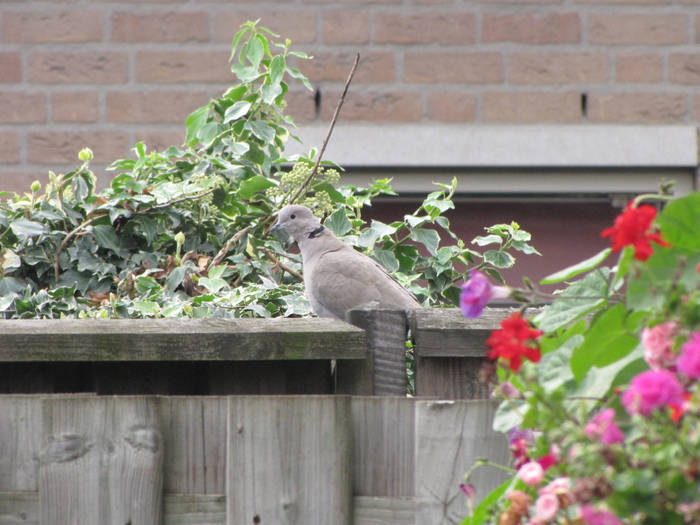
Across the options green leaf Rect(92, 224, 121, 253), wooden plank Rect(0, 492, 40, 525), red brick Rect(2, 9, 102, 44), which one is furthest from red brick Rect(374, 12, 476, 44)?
wooden plank Rect(0, 492, 40, 525)

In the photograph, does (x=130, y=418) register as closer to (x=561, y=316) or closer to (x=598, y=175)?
(x=561, y=316)

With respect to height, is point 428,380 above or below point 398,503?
above

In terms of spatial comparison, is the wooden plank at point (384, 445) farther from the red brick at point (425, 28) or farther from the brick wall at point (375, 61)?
the red brick at point (425, 28)

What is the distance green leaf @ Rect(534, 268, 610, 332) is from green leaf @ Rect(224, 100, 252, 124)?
1.73m

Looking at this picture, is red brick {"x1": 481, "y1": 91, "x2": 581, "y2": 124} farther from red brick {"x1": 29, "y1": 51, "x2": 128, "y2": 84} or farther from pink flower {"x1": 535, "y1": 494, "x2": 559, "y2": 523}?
pink flower {"x1": 535, "y1": 494, "x2": 559, "y2": 523}

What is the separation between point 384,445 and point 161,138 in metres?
2.84

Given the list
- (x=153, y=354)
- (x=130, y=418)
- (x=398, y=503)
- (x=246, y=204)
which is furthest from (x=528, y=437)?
(x=246, y=204)

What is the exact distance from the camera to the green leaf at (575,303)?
4.07ft

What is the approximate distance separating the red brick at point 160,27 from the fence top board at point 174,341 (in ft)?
8.46

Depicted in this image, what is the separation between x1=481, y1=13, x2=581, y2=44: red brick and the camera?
422cm

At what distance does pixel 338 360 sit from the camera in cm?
196

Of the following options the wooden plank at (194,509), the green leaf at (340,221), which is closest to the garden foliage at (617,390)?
the wooden plank at (194,509)

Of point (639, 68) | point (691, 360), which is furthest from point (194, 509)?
point (639, 68)

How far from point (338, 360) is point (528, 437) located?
2.46ft
